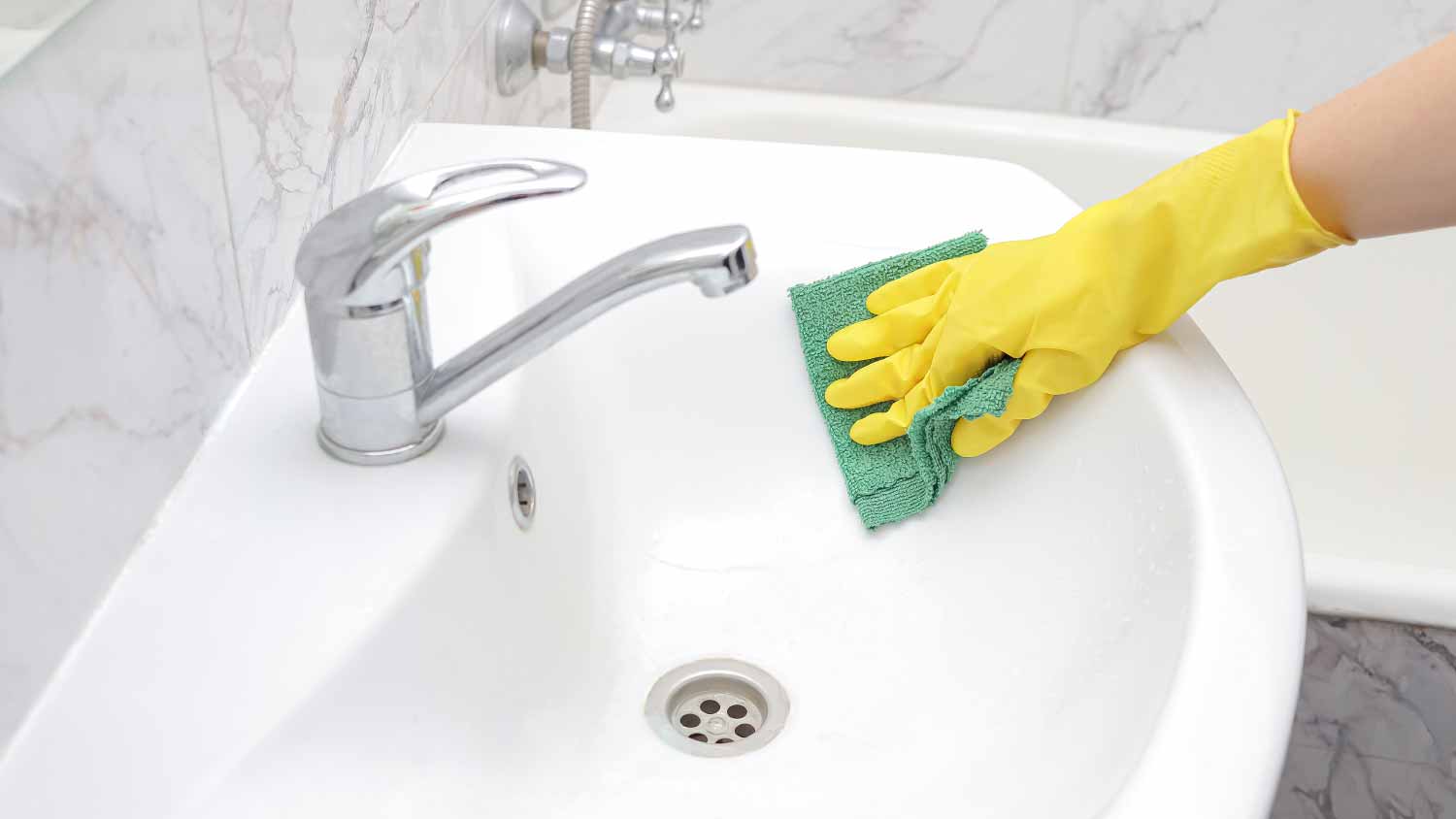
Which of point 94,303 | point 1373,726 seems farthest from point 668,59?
point 1373,726

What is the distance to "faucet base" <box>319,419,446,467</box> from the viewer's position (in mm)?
545

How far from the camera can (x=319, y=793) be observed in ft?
1.45

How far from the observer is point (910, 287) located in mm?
696

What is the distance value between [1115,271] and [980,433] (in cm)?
10

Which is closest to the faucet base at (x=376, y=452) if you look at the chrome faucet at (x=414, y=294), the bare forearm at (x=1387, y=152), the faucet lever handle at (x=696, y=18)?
the chrome faucet at (x=414, y=294)

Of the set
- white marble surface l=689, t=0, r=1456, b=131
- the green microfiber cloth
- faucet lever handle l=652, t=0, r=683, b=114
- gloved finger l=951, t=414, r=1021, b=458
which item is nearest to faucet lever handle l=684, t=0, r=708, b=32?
faucet lever handle l=652, t=0, r=683, b=114

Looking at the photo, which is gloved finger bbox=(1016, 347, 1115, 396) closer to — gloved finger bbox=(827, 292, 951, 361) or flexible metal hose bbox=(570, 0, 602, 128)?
gloved finger bbox=(827, 292, 951, 361)

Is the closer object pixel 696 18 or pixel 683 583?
pixel 683 583

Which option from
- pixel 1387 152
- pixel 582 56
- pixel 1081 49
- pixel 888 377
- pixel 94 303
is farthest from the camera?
pixel 1081 49

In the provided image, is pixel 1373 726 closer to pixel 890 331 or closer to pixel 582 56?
pixel 890 331

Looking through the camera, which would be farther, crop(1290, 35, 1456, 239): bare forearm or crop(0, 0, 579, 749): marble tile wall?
crop(1290, 35, 1456, 239): bare forearm

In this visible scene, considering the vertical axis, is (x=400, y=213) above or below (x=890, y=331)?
above

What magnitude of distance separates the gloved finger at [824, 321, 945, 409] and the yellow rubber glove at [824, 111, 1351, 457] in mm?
12

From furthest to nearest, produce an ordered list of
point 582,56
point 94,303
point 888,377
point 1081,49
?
point 1081,49 < point 582,56 < point 888,377 < point 94,303
